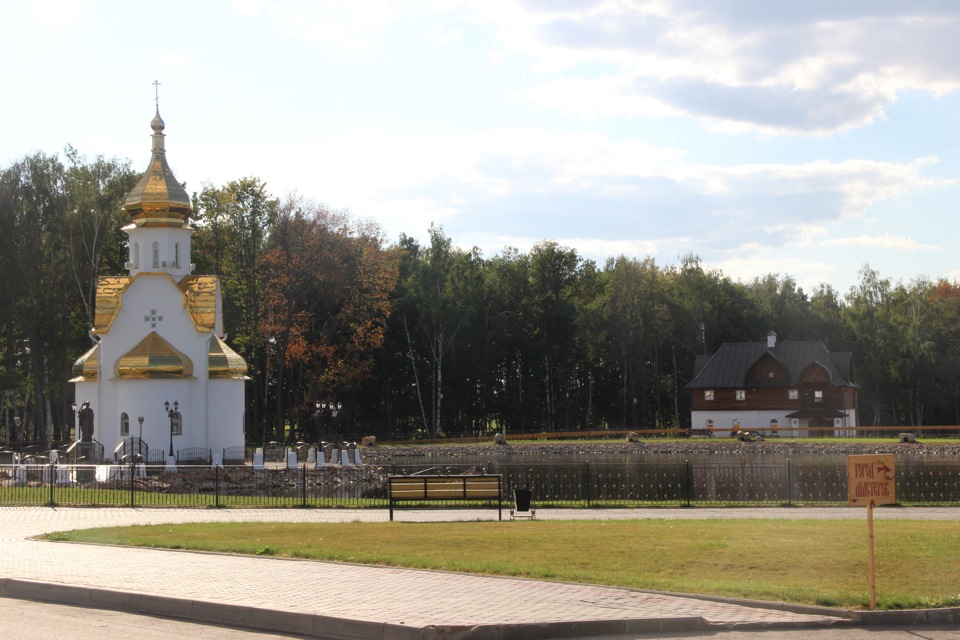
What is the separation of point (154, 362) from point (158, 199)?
784 cm

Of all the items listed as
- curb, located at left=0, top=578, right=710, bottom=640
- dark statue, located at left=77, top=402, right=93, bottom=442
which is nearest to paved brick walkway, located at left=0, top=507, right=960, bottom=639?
curb, located at left=0, top=578, right=710, bottom=640

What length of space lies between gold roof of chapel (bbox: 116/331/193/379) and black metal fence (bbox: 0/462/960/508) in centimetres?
543

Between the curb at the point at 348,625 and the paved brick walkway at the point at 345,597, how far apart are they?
1 cm

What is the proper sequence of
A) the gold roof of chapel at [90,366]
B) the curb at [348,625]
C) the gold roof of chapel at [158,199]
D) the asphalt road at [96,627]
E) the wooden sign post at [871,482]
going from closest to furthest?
the curb at [348,625] < the asphalt road at [96,627] < the wooden sign post at [871,482] < the gold roof of chapel at [90,366] < the gold roof of chapel at [158,199]

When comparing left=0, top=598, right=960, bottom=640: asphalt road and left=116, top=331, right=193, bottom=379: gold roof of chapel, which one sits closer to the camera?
left=0, top=598, right=960, bottom=640: asphalt road

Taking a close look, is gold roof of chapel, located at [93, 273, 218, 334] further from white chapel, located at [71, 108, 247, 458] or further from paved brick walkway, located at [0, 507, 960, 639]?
paved brick walkway, located at [0, 507, 960, 639]

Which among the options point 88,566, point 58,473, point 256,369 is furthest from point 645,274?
point 88,566

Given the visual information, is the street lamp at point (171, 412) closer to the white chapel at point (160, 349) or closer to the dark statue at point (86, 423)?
the white chapel at point (160, 349)

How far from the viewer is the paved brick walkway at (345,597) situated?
10.4 m

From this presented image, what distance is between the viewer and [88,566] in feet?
47.9

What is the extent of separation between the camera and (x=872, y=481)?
37.7ft

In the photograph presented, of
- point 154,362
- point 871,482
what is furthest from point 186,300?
point 871,482

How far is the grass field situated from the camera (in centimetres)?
1230

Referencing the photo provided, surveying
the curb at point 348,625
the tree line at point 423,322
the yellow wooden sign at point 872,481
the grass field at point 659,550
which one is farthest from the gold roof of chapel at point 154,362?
the yellow wooden sign at point 872,481
